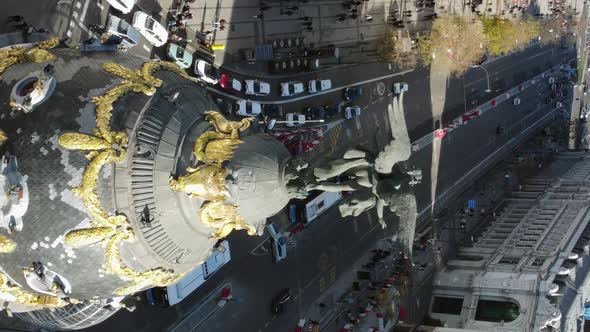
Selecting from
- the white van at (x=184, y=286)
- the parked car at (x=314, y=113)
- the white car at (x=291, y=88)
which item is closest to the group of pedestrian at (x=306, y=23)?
the white car at (x=291, y=88)

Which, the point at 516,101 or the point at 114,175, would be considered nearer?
the point at 114,175

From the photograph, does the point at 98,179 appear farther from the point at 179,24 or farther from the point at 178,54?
the point at 179,24

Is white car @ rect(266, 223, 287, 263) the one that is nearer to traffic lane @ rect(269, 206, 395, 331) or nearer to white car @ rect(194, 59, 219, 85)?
traffic lane @ rect(269, 206, 395, 331)

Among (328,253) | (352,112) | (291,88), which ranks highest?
(291,88)

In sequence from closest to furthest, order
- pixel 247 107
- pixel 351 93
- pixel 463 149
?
pixel 247 107 < pixel 351 93 < pixel 463 149

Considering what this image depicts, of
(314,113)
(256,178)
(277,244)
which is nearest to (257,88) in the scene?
(314,113)

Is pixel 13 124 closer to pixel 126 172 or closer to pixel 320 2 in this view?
pixel 126 172
